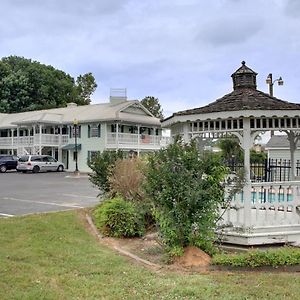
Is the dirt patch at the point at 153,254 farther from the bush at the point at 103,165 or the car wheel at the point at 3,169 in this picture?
the car wheel at the point at 3,169

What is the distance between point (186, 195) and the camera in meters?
7.28

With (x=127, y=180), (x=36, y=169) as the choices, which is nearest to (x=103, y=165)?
(x=127, y=180)

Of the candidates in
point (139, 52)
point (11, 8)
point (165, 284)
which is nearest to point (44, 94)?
point (139, 52)

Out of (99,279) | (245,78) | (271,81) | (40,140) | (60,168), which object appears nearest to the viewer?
(99,279)

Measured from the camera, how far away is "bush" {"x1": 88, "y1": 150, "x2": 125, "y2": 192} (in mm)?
12945

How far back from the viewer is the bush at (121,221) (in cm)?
951

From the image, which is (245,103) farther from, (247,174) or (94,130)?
(94,130)

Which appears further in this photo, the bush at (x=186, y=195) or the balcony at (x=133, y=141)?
the balcony at (x=133, y=141)

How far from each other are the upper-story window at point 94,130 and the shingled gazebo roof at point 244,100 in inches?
1223

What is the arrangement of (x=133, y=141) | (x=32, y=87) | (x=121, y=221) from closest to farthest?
(x=121, y=221) < (x=133, y=141) < (x=32, y=87)

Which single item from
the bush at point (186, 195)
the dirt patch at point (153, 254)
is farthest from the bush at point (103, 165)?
the bush at point (186, 195)

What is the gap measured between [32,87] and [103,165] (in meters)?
49.8

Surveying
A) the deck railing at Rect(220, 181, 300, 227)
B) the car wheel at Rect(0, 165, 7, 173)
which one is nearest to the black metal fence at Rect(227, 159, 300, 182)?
Answer: the deck railing at Rect(220, 181, 300, 227)

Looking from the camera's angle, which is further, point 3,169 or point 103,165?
point 3,169
